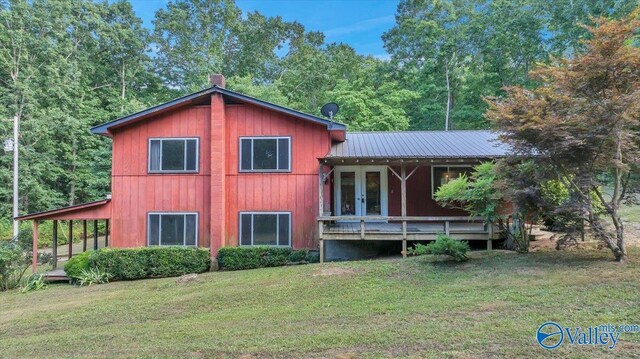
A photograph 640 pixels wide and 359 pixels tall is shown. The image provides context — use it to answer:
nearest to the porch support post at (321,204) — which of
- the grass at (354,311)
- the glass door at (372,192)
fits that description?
the grass at (354,311)

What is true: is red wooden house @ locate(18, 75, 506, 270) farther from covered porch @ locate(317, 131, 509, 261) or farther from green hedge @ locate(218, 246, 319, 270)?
green hedge @ locate(218, 246, 319, 270)

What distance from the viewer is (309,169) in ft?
38.8

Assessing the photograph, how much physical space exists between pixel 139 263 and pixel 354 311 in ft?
25.2

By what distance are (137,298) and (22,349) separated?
111 inches

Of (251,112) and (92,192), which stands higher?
(251,112)

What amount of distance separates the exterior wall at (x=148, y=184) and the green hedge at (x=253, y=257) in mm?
1210

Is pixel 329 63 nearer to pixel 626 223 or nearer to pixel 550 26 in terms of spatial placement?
pixel 550 26

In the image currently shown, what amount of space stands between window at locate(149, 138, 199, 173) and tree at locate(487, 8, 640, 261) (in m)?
9.55

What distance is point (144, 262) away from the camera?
1048 cm

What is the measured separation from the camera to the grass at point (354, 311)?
455cm

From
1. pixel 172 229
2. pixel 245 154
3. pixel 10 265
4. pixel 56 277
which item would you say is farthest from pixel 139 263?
pixel 245 154

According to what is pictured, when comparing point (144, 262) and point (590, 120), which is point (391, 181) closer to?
point (590, 120)

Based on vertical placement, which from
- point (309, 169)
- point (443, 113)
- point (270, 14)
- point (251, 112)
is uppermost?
point (270, 14)

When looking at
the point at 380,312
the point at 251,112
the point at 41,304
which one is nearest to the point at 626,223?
the point at 380,312
